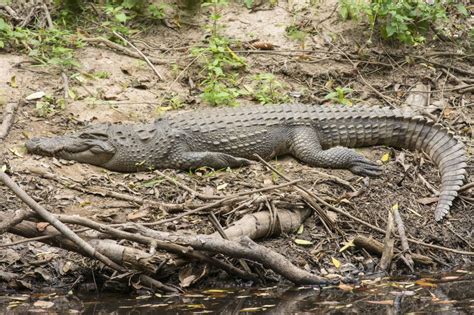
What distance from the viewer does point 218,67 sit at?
10.2 m

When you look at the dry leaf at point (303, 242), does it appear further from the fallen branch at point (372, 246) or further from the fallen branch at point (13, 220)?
the fallen branch at point (13, 220)

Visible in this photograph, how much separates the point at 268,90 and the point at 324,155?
1590 millimetres

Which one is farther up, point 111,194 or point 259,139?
point 259,139

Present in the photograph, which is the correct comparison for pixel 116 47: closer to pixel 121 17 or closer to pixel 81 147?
Answer: pixel 121 17

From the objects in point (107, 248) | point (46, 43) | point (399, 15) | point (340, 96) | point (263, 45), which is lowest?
point (107, 248)

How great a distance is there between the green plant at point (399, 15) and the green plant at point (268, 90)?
5.26 feet

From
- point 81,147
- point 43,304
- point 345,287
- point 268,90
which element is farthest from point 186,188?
point 268,90

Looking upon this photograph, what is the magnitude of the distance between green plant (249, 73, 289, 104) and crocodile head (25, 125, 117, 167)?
203 cm

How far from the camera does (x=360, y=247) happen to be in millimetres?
7395

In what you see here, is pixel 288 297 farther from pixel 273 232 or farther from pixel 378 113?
pixel 378 113

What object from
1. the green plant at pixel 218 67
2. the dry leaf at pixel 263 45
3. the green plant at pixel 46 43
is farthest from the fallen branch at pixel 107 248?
the dry leaf at pixel 263 45

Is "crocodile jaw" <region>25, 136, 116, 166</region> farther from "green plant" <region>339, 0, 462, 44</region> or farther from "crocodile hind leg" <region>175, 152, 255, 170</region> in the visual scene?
"green plant" <region>339, 0, 462, 44</region>

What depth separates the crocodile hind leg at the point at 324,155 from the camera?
28.2 feet

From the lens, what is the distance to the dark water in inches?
234
